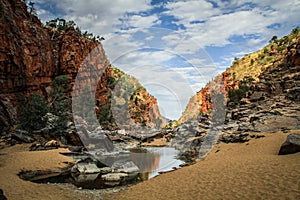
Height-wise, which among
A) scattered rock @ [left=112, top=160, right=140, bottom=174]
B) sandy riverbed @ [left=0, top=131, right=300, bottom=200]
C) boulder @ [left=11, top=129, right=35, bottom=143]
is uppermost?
boulder @ [left=11, top=129, right=35, bottom=143]

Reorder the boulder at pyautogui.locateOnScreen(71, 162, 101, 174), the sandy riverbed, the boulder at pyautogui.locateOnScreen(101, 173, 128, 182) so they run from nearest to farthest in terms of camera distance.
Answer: the sandy riverbed, the boulder at pyautogui.locateOnScreen(101, 173, 128, 182), the boulder at pyautogui.locateOnScreen(71, 162, 101, 174)

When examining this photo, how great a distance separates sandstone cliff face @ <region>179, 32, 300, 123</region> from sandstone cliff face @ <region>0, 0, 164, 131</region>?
1601 inches

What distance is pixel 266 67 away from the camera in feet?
224

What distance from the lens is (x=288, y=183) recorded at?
10547 mm

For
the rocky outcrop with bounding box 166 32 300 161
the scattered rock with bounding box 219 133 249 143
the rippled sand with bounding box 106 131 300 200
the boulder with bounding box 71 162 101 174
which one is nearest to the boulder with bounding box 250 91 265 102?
the rocky outcrop with bounding box 166 32 300 161

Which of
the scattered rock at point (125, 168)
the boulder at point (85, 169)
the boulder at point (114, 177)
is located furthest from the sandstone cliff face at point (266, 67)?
the boulder at point (85, 169)

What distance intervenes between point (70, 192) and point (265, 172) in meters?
12.0

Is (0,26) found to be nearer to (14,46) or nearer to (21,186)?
(14,46)

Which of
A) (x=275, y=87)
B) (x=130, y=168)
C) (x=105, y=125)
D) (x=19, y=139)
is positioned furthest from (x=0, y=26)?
(x=275, y=87)

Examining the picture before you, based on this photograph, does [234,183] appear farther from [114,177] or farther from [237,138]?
[237,138]

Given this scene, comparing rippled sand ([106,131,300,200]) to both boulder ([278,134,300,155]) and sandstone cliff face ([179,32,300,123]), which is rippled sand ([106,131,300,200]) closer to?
boulder ([278,134,300,155])

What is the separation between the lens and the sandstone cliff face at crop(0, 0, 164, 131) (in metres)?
44.0

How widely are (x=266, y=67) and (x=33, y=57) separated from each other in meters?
65.2

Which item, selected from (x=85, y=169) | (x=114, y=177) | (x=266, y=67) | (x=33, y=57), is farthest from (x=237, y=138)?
(x=266, y=67)
